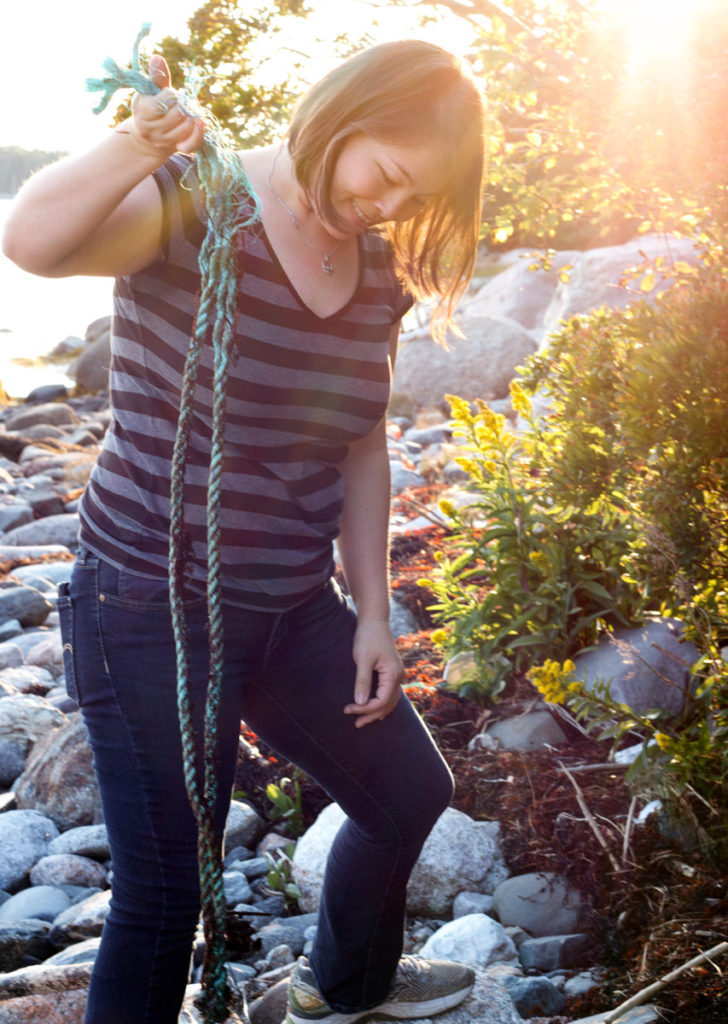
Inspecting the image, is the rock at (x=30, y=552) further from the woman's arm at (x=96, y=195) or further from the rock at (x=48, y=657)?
the woman's arm at (x=96, y=195)

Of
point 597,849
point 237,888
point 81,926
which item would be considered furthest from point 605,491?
point 81,926

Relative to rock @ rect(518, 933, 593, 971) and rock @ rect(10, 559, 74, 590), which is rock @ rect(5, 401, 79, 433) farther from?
rock @ rect(518, 933, 593, 971)

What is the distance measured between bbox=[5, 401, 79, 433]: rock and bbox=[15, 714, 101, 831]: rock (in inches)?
676

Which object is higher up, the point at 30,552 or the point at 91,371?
the point at 30,552

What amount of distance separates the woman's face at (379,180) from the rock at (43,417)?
19.9 m

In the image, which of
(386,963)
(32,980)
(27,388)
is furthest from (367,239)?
(27,388)

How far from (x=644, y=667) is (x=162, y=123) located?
2889 mm

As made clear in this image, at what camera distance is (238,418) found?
6.36ft

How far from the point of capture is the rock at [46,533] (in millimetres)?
10914

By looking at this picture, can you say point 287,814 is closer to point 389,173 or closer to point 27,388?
point 389,173

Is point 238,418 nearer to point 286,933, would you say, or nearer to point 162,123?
point 162,123

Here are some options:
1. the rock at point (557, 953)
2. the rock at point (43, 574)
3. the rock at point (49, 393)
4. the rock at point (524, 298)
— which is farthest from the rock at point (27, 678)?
the rock at point (49, 393)

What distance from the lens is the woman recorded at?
1.87 metres

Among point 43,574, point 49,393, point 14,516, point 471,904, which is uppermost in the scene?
point 471,904
